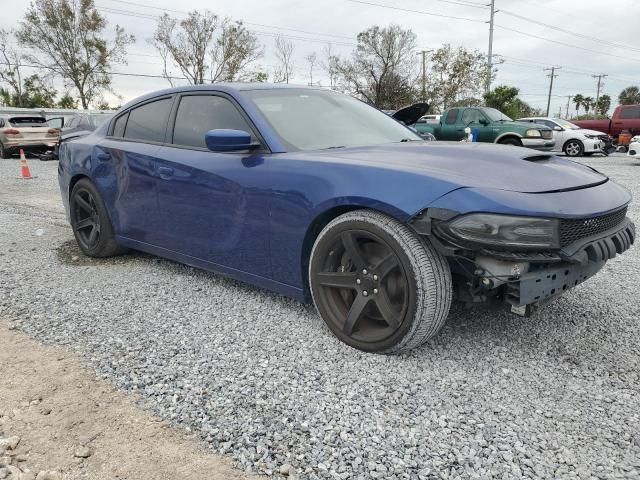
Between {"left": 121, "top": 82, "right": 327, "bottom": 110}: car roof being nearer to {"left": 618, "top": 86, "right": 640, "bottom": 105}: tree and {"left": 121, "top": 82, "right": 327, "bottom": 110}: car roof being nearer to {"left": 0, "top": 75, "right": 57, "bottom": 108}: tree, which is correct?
{"left": 0, "top": 75, "right": 57, "bottom": 108}: tree

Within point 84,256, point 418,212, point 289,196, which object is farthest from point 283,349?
point 84,256

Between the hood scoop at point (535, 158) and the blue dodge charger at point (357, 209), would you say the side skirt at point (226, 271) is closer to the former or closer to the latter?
the blue dodge charger at point (357, 209)

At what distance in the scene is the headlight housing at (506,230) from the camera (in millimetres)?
2182

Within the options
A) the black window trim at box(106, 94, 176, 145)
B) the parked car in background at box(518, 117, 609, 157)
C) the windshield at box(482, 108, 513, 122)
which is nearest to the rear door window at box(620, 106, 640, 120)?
the parked car in background at box(518, 117, 609, 157)

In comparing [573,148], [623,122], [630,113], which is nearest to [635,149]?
[573,148]

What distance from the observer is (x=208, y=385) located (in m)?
2.37

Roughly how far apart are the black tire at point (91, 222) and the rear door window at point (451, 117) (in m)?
13.1

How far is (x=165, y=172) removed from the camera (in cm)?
358

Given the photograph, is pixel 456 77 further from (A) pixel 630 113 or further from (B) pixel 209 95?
(B) pixel 209 95

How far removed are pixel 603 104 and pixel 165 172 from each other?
8466 centimetres

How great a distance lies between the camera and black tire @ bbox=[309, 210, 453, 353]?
7.79 feet

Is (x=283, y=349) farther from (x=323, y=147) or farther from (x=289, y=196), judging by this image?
(x=323, y=147)

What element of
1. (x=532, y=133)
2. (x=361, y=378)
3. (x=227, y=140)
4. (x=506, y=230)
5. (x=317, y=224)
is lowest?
(x=361, y=378)

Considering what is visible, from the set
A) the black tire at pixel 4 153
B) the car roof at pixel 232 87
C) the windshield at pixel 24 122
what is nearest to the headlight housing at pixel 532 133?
the car roof at pixel 232 87
